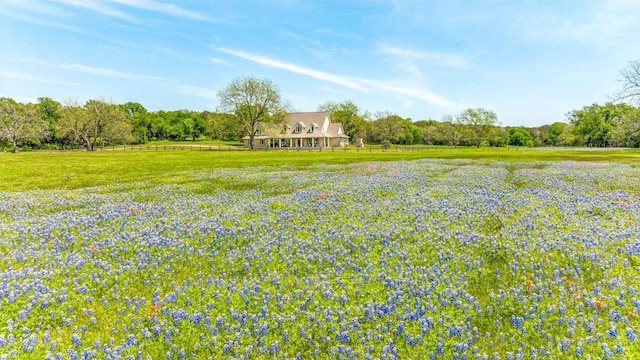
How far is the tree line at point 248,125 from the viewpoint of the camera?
83812 millimetres

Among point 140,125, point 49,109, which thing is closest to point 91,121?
point 49,109

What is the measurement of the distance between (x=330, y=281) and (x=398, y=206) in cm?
559

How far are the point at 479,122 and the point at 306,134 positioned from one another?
83.2 meters

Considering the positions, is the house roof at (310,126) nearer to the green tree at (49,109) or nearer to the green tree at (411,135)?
the green tree at (411,135)

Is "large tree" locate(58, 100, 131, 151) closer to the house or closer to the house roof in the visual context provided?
the house

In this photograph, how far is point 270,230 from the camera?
8906mm

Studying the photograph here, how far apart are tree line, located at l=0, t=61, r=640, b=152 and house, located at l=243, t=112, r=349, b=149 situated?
36.0 feet

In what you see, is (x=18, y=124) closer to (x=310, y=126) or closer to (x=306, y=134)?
(x=306, y=134)

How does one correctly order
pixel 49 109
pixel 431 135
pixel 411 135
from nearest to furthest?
pixel 49 109
pixel 411 135
pixel 431 135

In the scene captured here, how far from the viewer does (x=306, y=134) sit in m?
102

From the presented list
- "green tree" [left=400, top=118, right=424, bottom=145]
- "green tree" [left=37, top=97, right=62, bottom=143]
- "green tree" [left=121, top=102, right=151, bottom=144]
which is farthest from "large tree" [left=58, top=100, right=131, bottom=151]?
"green tree" [left=400, top=118, right=424, bottom=145]

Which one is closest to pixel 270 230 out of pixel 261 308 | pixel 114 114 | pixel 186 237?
pixel 186 237

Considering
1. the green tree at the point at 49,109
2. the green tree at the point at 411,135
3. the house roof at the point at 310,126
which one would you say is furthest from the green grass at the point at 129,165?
the green tree at the point at 411,135

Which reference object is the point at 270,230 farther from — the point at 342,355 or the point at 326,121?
the point at 326,121
